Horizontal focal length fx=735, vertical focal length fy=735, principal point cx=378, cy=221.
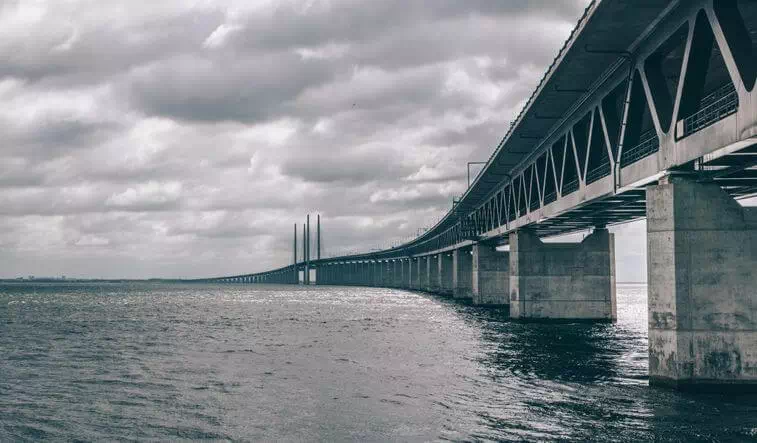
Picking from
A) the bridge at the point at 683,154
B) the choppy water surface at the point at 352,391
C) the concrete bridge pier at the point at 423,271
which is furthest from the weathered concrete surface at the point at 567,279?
the concrete bridge pier at the point at 423,271

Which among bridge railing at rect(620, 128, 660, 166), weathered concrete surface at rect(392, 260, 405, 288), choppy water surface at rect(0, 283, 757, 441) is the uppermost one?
bridge railing at rect(620, 128, 660, 166)

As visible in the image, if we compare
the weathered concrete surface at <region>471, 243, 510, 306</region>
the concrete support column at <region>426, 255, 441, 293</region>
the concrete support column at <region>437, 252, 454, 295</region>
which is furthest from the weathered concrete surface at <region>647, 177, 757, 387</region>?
the concrete support column at <region>426, 255, 441, 293</region>

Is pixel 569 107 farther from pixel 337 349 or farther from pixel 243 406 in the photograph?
pixel 243 406

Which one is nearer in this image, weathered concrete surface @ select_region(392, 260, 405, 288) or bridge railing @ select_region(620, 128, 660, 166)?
bridge railing @ select_region(620, 128, 660, 166)

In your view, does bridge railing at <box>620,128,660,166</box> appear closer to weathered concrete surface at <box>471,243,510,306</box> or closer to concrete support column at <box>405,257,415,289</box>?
weathered concrete surface at <box>471,243,510,306</box>

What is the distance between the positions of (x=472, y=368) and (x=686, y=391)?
9.98 metres

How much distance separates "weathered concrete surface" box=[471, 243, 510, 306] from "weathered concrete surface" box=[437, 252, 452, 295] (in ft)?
131

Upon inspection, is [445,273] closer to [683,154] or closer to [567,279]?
[567,279]

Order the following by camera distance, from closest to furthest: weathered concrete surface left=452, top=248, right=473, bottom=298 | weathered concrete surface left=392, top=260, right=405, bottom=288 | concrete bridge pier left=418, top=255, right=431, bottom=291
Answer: weathered concrete surface left=452, top=248, right=473, bottom=298 < concrete bridge pier left=418, top=255, right=431, bottom=291 < weathered concrete surface left=392, top=260, right=405, bottom=288

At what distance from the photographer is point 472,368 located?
30.5 metres

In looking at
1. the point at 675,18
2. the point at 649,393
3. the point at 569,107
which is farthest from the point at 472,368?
the point at 675,18

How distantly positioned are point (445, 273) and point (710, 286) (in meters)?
98.3

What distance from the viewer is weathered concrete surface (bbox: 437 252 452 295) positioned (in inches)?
4707

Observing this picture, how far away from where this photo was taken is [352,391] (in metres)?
24.8
